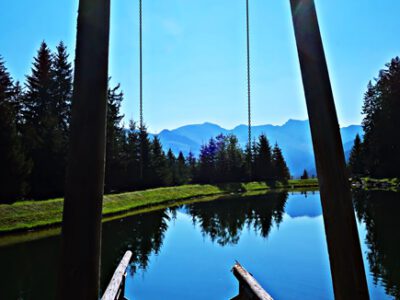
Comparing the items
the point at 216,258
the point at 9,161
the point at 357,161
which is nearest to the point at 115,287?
the point at 216,258

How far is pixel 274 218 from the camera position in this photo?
955 inches

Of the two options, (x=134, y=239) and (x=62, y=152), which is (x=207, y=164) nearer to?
(x=62, y=152)

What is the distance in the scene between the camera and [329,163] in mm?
1856

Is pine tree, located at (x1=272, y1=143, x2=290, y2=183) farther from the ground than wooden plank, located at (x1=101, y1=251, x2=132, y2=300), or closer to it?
farther from the ground

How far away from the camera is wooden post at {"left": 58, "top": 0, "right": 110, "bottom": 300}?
1897 millimetres

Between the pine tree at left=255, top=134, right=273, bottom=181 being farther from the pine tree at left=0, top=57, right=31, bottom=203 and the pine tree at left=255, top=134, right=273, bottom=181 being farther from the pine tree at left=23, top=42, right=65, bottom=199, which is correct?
the pine tree at left=0, top=57, right=31, bottom=203

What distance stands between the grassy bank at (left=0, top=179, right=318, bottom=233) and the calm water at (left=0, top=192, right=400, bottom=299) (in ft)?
11.1

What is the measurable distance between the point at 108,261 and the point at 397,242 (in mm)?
11115

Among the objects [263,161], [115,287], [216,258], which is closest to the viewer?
[115,287]

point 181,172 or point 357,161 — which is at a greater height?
point 357,161

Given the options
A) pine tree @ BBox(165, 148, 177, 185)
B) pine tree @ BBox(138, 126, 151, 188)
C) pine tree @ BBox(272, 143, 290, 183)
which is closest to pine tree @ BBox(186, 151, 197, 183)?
pine tree @ BBox(165, 148, 177, 185)

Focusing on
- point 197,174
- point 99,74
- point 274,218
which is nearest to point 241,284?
point 99,74

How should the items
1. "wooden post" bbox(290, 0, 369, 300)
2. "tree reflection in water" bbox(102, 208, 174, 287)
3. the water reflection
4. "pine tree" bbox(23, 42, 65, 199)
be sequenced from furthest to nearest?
1. "pine tree" bbox(23, 42, 65, 199)
2. the water reflection
3. "tree reflection in water" bbox(102, 208, 174, 287)
4. "wooden post" bbox(290, 0, 369, 300)

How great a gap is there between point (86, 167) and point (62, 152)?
2783cm
